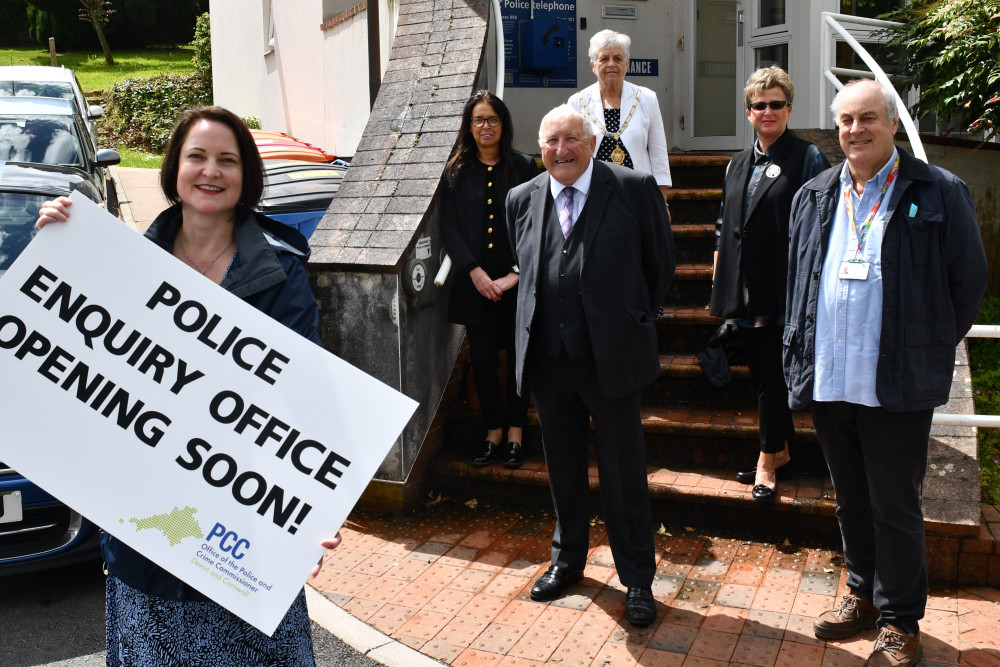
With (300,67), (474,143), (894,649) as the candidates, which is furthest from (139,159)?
(894,649)

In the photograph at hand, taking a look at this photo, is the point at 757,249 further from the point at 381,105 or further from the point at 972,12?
the point at 972,12

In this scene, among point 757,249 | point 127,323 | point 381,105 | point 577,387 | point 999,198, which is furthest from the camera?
point 999,198

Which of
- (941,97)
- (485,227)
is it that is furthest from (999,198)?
(485,227)

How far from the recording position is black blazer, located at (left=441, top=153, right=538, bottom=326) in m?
5.13

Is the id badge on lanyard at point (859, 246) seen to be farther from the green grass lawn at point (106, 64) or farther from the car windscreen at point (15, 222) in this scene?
the green grass lawn at point (106, 64)

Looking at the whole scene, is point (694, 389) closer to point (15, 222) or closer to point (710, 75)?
point (15, 222)

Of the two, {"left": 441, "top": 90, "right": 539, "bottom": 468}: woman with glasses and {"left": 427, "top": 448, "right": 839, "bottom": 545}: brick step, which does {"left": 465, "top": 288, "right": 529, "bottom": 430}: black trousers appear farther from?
{"left": 427, "top": 448, "right": 839, "bottom": 545}: brick step

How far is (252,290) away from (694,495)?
2961 millimetres

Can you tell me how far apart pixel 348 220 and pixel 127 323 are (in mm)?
3128

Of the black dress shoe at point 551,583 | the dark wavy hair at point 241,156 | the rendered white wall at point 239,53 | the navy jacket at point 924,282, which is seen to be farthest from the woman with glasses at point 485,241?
the rendered white wall at point 239,53

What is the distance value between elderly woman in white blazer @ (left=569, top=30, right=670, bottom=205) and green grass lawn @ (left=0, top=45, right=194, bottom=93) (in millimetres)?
26602

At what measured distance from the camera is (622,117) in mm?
5277

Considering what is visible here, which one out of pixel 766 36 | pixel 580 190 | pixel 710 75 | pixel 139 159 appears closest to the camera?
pixel 580 190

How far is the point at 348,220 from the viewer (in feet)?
17.9
